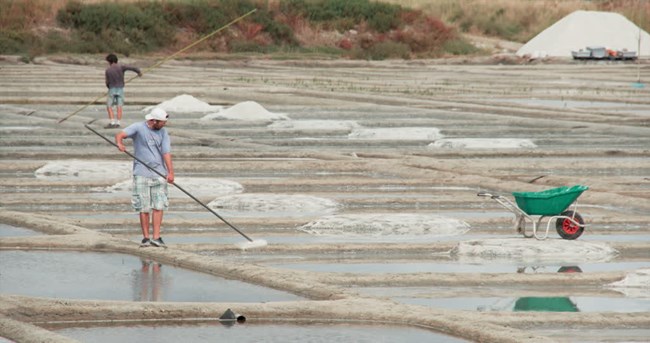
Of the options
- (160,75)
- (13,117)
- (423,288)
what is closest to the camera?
(423,288)

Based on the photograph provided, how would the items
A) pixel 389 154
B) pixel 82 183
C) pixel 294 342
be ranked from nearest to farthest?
pixel 294 342
pixel 82 183
pixel 389 154

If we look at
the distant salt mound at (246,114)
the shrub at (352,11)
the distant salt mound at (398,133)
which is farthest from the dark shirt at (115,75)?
the shrub at (352,11)

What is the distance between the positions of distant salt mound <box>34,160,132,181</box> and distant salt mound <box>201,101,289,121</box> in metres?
8.31

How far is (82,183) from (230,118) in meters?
10.1

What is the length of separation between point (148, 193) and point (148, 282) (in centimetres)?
176

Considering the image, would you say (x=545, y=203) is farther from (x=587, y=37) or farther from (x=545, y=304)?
(x=587, y=37)

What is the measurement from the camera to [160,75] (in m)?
42.0

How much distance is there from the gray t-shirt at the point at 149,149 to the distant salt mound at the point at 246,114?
1444cm

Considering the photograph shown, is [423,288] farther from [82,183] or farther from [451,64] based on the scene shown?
[451,64]

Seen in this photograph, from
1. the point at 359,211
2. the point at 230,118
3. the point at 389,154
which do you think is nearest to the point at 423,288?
the point at 359,211

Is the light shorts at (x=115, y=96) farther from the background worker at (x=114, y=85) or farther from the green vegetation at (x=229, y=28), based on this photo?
the green vegetation at (x=229, y=28)

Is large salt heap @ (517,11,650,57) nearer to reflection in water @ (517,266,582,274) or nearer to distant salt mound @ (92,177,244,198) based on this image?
distant salt mound @ (92,177,244,198)

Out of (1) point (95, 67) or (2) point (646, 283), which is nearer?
(2) point (646, 283)

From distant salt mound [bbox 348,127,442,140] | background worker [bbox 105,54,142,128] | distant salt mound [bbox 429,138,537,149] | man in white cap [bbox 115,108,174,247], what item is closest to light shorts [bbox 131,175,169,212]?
man in white cap [bbox 115,108,174,247]
